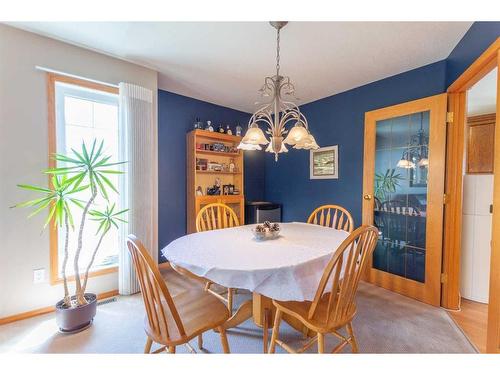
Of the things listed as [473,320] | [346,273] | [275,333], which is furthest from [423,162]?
[275,333]

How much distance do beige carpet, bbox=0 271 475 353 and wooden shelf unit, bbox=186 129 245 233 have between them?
1462 mm

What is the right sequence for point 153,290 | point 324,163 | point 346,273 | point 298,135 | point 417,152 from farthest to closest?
point 324,163
point 417,152
point 298,135
point 346,273
point 153,290

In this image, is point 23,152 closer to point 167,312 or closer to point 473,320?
point 167,312

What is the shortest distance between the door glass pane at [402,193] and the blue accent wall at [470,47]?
402 mm

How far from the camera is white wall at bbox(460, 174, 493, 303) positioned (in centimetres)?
221

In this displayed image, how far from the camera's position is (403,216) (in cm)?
246

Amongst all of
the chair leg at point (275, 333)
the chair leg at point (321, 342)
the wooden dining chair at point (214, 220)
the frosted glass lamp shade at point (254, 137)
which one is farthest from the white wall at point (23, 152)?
the chair leg at point (321, 342)

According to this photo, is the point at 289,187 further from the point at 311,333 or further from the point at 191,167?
the point at 311,333

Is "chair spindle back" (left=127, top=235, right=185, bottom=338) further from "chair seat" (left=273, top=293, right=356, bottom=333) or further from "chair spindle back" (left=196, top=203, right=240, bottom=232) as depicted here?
"chair spindle back" (left=196, top=203, right=240, bottom=232)

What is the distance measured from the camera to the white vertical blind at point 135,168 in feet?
7.40

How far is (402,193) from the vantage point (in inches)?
96.3

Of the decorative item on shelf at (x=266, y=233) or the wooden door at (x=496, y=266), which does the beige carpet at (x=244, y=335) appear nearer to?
the wooden door at (x=496, y=266)

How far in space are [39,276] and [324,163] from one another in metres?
3.44

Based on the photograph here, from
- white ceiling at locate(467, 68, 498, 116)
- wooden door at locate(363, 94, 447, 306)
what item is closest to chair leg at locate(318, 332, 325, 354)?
wooden door at locate(363, 94, 447, 306)
